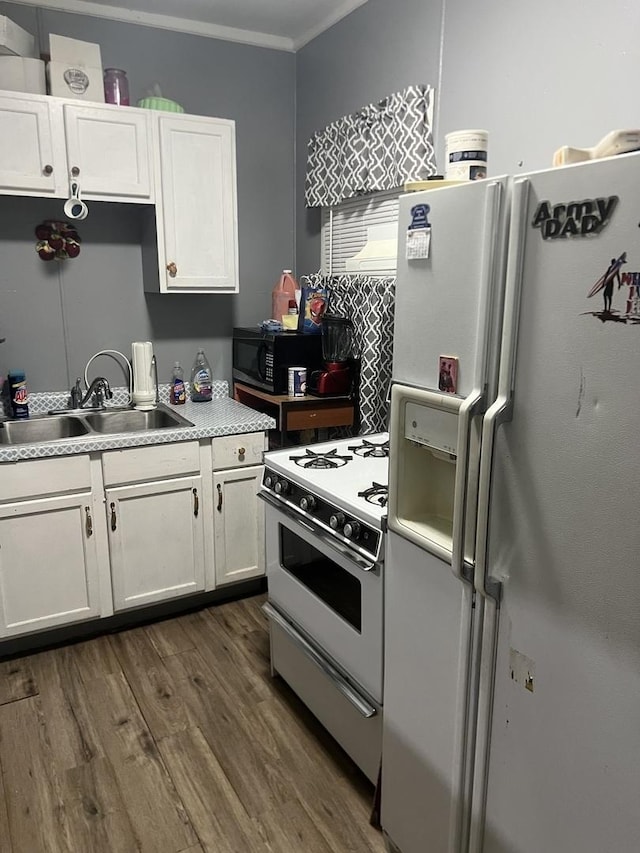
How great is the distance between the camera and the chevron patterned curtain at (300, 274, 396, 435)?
2662 millimetres

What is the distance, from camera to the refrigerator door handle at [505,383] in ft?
3.60

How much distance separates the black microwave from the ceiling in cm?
150

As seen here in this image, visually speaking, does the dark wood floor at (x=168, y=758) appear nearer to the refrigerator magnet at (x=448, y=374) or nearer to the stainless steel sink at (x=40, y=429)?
the stainless steel sink at (x=40, y=429)

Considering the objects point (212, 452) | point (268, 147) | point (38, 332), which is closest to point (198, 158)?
point (268, 147)

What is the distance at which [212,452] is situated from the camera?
279cm

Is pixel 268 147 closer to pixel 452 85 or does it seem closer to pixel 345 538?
pixel 452 85

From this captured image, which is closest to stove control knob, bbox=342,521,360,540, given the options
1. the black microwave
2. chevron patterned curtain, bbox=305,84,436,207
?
the black microwave

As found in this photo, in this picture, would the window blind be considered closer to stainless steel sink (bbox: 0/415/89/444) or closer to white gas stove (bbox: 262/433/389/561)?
white gas stove (bbox: 262/433/389/561)

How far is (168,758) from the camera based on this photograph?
6.72 ft

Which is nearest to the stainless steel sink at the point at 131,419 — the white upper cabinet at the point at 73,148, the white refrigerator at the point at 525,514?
the white upper cabinet at the point at 73,148

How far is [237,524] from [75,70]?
2082 millimetres

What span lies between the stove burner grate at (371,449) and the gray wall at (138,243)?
1.32m

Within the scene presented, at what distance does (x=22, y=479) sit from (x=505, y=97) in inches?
88.4

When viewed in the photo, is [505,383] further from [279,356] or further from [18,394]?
[18,394]
